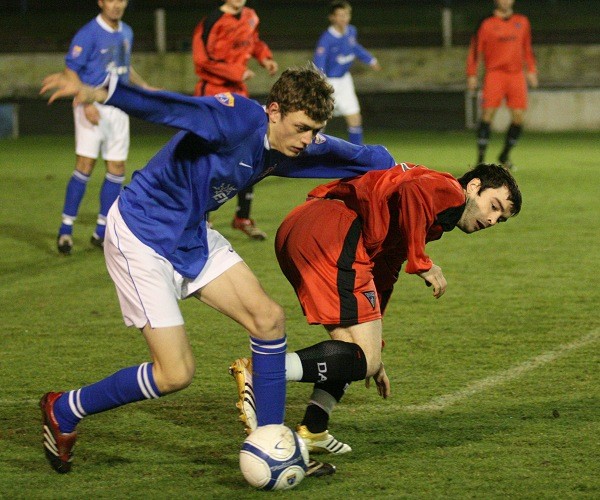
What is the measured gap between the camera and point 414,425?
5078 mm

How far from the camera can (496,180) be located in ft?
15.6

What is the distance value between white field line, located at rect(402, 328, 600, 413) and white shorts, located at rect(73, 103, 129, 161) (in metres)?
4.44

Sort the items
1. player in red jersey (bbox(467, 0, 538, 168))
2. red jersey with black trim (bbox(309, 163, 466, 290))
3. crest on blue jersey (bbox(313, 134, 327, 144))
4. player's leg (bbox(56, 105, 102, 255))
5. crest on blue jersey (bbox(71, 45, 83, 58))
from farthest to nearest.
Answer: player in red jersey (bbox(467, 0, 538, 168))
player's leg (bbox(56, 105, 102, 255))
crest on blue jersey (bbox(71, 45, 83, 58))
crest on blue jersey (bbox(313, 134, 327, 144))
red jersey with black trim (bbox(309, 163, 466, 290))

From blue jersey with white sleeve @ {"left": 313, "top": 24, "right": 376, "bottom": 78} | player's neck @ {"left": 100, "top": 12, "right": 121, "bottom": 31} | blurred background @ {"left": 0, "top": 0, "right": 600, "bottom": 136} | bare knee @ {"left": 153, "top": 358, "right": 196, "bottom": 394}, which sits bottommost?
blurred background @ {"left": 0, "top": 0, "right": 600, "bottom": 136}

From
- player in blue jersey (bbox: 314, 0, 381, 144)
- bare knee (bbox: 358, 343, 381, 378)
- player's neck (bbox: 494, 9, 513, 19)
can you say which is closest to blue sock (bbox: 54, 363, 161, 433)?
bare knee (bbox: 358, 343, 381, 378)

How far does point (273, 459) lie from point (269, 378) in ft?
1.05

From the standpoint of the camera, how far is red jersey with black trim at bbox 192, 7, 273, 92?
396 inches

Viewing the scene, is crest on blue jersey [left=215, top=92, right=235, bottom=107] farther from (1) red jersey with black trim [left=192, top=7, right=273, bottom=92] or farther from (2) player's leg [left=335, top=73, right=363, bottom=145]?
(2) player's leg [left=335, top=73, right=363, bottom=145]

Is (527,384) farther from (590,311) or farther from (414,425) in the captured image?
(590,311)

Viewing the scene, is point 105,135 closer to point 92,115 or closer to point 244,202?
point 92,115

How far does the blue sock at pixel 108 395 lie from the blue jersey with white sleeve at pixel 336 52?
10407 millimetres

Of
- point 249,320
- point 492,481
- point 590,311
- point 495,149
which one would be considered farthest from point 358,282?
point 495,149

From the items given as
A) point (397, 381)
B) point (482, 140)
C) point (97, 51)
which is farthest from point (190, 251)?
point (482, 140)

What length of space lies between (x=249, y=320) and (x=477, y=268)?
14.4ft
